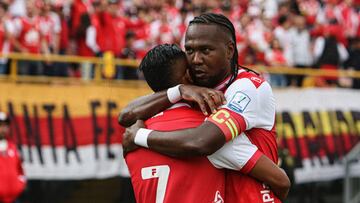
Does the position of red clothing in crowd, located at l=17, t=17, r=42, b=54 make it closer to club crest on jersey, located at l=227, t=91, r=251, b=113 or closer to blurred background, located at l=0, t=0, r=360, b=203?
blurred background, located at l=0, t=0, r=360, b=203

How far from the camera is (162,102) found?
4410 millimetres

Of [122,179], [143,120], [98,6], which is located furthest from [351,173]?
[143,120]

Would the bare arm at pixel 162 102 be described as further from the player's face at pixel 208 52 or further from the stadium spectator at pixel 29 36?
the stadium spectator at pixel 29 36

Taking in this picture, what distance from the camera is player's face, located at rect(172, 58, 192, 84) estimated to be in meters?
4.36

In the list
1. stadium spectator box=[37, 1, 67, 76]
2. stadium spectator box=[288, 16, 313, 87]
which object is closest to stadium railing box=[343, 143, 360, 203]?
stadium spectator box=[288, 16, 313, 87]

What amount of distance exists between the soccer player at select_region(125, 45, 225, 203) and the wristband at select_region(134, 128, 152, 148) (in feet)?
0.14

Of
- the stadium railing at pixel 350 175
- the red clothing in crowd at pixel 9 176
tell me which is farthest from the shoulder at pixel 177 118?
the stadium railing at pixel 350 175

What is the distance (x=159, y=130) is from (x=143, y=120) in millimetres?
239

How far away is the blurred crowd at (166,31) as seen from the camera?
506 inches

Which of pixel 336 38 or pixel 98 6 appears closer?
pixel 98 6

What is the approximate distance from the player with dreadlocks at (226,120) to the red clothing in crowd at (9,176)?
638cm

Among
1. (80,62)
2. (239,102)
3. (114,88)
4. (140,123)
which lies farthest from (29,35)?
(239,102)

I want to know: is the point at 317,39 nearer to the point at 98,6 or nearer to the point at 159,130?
the point at 98,6

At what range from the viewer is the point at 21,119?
12102 millimetres
